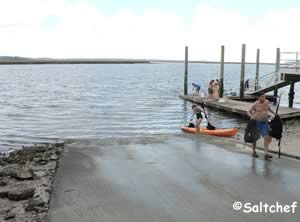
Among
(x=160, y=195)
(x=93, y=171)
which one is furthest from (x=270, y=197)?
(x=93, y=171)

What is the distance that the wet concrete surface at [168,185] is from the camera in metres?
6.78

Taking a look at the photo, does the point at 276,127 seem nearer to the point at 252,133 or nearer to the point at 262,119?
the point at 262,119

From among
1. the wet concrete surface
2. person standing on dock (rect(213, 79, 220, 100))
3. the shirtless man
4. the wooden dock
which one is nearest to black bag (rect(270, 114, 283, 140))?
the shirtless man

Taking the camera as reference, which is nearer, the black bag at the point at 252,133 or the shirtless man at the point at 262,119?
the shirtless man at the point at 262,119

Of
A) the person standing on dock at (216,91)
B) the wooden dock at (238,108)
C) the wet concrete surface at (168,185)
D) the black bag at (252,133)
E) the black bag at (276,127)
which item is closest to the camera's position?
the wet concrete surface at (168,185)

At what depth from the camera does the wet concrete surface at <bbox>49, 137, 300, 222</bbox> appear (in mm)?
6781

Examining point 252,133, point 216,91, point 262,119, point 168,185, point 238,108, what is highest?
point 262,119

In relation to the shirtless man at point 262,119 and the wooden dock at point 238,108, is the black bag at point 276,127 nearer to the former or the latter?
the shirtless man at point 262,119

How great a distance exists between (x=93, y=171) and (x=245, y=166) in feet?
11.4

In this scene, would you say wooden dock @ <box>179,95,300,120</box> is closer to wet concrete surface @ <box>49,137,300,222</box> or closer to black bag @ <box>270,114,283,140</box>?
wet concrete surface @ <box>49,137,300,222</box>

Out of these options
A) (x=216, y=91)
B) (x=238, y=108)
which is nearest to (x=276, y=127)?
(x=238, y=108)

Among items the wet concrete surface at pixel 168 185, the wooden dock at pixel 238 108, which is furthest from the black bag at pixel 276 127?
the wooden dock at pixel 238 108

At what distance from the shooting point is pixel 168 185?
8281 mm

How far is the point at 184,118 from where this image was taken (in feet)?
85.5
